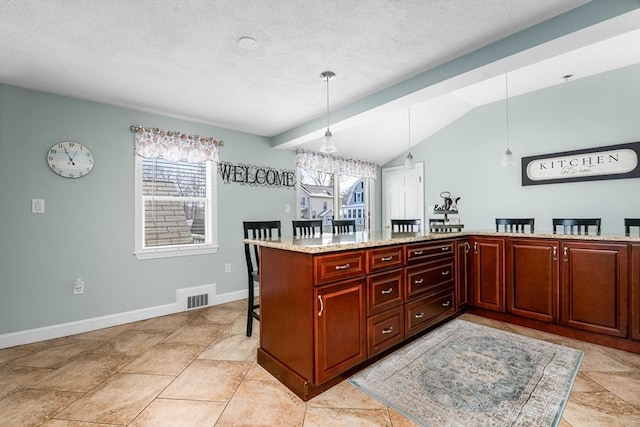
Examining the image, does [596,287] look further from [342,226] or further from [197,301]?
[197,301]

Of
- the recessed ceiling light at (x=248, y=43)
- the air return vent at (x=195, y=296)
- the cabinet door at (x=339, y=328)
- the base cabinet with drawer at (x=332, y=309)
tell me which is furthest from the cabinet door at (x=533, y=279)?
the air return vent at (x=195, y=296)

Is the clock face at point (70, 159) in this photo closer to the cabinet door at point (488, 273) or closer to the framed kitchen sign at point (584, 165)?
the cabinet door at point (488, 273)

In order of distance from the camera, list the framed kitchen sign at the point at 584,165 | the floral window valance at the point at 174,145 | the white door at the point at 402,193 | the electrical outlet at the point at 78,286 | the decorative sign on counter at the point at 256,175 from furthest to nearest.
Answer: the white door at the point at 402,193 < the decorative sign on counter at the point at 256,175 < the framed kitchen sign at the point at 584,165 < the floral window valance at the point at 174,145 < the electrical outlet at the point at 78,286

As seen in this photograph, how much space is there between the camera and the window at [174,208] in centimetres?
333

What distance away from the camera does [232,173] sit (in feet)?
13.0

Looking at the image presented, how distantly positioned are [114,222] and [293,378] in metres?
2.55

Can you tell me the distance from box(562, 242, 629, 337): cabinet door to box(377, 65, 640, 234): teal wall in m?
1.50

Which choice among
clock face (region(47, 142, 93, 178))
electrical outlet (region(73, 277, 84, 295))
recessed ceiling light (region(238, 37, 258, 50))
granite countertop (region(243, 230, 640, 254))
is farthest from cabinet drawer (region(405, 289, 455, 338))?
clock face (region(47, 142, 93, 178))

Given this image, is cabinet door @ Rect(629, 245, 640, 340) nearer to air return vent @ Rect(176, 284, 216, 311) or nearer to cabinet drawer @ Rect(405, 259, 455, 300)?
cabinet drawer @ Rect(405, 259, 455, 300)

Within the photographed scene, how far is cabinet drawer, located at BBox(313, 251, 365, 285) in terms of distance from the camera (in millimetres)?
1769

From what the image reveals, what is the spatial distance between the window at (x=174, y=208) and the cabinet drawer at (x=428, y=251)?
8.30 ft

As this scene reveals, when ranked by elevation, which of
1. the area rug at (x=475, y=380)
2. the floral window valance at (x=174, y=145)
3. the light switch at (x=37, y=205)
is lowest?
the area rug at (x=475, y=380)

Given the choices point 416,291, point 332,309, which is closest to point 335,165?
point 416,291

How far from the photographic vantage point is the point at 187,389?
6.27 ft
